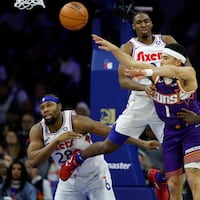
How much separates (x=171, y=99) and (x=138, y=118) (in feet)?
3.09

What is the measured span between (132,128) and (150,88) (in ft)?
2.72

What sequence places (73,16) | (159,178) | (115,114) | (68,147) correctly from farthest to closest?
(115,114)
(73,16)
(159,178)
(68,147)

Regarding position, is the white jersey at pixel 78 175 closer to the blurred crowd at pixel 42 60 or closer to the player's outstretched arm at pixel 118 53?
the player's outstretched arm at pixel 118 53

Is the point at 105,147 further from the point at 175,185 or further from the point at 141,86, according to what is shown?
the point at 175,185

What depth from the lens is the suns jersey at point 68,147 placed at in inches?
404

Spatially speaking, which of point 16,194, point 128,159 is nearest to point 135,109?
point 128,159

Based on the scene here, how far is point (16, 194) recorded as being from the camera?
472 inches

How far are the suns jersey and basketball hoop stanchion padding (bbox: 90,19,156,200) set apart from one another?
Result: 1.41 metres

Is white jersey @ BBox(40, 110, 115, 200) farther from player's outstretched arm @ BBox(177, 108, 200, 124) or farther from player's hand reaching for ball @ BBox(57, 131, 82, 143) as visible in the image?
player's outstretched arm @ BBox(177, 108, 200, 124)

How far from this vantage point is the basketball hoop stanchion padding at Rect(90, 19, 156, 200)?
11828 millimetres

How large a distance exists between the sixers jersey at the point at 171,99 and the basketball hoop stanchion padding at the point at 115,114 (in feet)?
7.63

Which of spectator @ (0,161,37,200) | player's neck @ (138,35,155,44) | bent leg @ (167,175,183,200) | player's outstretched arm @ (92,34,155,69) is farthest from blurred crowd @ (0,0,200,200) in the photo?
player's outstretched arm @ (92,34,155,69)

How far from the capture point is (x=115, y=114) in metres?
11.9

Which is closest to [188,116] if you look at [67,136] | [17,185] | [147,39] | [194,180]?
Result: [194,180]
